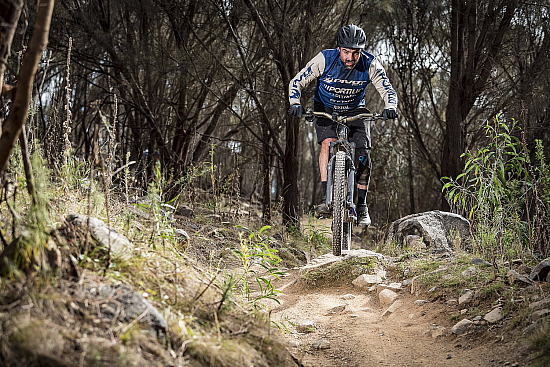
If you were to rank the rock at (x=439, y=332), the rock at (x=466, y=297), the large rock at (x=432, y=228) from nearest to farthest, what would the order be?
the rock at (x=439, y=332) → the rock at (x=466, y=297) → the large rock at (x=432, y=228)

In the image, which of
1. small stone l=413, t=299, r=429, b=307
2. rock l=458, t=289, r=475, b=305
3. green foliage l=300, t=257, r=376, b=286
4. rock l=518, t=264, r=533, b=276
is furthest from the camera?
green foliage l=300, t=257, r=376, b=286

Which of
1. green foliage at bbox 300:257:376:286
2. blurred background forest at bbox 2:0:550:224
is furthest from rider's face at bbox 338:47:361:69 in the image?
blurred background forest at bbox 2:0:550:224

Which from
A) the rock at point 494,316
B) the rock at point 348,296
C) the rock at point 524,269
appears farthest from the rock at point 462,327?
the rock at point 348,296

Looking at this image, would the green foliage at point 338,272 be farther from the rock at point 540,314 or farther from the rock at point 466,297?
the rock at point 540,314

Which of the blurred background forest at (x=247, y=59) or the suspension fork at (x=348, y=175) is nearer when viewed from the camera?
the suspension fork at (x=348, y=175)

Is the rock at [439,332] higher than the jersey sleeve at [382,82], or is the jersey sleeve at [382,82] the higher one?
the jersey sleeve at [382,82]

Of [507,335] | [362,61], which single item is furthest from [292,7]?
[507,335]

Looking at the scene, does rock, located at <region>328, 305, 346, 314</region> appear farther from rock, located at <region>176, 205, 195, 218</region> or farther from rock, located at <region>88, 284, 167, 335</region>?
rock, located at <region>176, 205, 195, 218</region>

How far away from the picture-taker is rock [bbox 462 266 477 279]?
409 centimetres

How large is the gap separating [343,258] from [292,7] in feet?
16.4

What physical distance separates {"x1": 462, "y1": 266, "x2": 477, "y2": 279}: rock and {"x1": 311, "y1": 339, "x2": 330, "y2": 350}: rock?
1.21 metres

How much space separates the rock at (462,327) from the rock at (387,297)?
926 mm

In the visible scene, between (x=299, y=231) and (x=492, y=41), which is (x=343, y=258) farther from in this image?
(x=492, y=41)

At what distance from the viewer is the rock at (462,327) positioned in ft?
11.3
